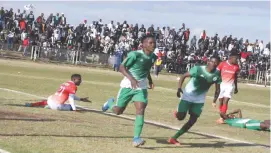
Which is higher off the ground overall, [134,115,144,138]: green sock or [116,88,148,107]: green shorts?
[116,88,148,107]: green shorts

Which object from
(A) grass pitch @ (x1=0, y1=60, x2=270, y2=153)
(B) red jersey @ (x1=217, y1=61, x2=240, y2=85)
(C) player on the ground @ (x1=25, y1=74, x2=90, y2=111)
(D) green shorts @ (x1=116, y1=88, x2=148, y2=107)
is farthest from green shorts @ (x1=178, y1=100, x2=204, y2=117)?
(B) red jersey @ (x1=217, y1=61, x2=240, y2=85)

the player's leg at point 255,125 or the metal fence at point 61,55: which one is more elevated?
the player's leg at point 255,125

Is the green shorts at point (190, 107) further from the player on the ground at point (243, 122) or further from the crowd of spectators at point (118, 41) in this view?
the crowd of spectators at point (118, 41)

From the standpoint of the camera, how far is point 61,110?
48.7ft

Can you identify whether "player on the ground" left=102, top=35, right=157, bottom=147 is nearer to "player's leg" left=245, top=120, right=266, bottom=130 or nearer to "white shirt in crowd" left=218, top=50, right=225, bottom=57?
"player's leg" left=245, top=120, right=266, bottom=130

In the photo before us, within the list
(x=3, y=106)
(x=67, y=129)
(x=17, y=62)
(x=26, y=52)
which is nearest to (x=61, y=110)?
(x=3, y=106)

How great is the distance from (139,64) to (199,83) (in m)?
1.43

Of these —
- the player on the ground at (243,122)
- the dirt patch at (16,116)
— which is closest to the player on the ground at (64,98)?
the dirt patch at (16,116)

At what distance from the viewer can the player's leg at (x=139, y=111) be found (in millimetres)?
9992

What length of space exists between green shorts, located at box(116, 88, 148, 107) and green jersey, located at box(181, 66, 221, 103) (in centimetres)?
106

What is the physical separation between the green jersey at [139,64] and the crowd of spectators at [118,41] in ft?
107

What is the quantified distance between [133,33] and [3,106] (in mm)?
34858

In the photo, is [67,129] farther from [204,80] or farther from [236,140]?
[236,140]

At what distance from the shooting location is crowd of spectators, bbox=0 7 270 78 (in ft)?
144
